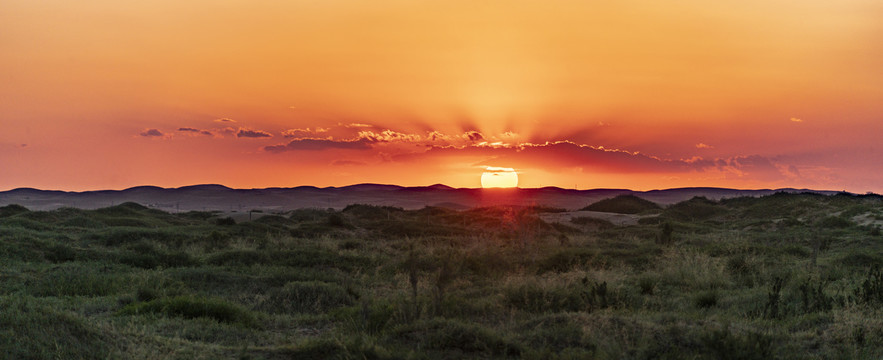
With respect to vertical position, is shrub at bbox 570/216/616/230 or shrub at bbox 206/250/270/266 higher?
shrub at bbox 206/250/270/266

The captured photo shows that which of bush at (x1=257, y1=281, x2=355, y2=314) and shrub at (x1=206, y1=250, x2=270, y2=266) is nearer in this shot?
bush at (x1=257, y1=281, x2=355, y2=314)

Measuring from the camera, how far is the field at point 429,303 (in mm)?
8125

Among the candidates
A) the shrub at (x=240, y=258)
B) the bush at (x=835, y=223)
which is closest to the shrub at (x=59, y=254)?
the shrub at (x=240, y=258)

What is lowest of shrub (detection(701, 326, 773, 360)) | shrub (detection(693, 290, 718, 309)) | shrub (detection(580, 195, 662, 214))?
shrub (detection(693, 290, 718, 309))

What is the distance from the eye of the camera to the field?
26.7 ft

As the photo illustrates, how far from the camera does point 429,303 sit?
1119cm

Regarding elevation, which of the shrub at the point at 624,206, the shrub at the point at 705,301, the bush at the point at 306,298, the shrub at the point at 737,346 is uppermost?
the shrub at the point at 624,206

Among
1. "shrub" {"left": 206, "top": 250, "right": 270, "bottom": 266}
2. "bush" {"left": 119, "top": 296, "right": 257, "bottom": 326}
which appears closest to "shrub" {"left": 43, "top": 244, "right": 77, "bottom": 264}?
"shrub" {"left": 206, "top": 250, "right": 270, "bottom": 266}

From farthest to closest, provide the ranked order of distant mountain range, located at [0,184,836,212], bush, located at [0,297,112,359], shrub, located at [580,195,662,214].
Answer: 1. distant mountain range, located at [0,184,836,212]
2. shrub, located at [580,195,662,214]
3. bush, located at [0,297,112,359]

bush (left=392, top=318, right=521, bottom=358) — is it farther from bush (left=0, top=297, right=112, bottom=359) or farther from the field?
bush (left=0, top=297, right=112, bottom=359)

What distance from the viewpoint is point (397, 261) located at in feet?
70.1

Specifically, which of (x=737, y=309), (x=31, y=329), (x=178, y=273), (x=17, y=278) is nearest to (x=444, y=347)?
(x=31, y=329)

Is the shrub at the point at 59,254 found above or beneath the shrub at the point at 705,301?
above

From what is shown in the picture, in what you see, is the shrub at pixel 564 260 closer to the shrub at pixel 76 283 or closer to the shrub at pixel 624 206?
the shrub at pixel 76 283
